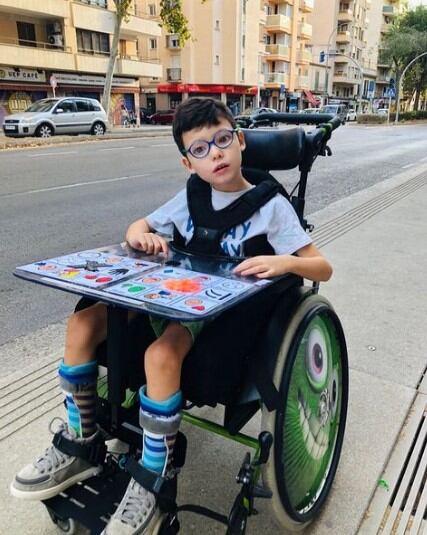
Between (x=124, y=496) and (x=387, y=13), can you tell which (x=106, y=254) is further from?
(x=387, y=13)

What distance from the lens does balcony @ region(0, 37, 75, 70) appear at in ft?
81.7

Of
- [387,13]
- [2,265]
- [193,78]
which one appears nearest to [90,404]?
[2,265]

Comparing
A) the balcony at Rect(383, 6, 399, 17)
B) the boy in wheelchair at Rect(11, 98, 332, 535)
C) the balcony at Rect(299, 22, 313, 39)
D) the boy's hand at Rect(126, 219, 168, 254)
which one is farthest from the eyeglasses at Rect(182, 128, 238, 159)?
the balcony at Rect(383, 6, 399, 17)

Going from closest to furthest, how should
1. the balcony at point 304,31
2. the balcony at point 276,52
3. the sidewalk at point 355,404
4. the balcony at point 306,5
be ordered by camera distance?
the sidewalk at point 355,404 < the balcony at point 276,52 < the balcony at point 304,31 < the balcony at point 306,5

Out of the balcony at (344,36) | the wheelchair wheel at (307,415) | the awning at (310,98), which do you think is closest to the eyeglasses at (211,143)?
the wheelchair wheel at (307,415)

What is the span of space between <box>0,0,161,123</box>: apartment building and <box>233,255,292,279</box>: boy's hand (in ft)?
82.0

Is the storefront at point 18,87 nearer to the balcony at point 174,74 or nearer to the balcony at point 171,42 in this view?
the balcony at point 174,74

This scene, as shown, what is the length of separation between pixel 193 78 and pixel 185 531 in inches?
1688

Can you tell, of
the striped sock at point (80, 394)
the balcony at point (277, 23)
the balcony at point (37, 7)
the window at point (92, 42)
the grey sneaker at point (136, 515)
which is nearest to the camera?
the grey sneaker at point (136, 515)

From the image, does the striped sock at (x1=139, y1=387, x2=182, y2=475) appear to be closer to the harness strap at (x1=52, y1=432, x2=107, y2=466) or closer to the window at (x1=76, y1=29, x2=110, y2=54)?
the harness strap at (x1=52, y1=432, x2=107, y2=466)

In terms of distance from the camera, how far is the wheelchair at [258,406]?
1529 mm

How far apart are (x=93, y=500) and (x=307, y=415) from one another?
2.52 feet

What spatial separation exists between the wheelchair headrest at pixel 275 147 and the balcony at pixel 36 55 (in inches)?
1031

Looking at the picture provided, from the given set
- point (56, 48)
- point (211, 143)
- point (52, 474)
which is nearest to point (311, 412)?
point (52, 474)
